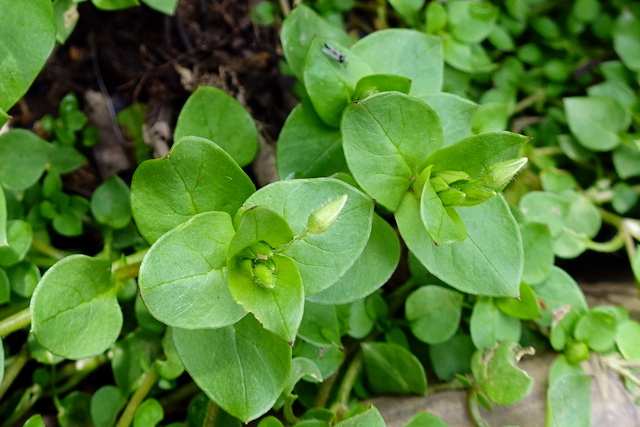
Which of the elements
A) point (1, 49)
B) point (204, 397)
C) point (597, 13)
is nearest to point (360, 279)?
point (204, 397)

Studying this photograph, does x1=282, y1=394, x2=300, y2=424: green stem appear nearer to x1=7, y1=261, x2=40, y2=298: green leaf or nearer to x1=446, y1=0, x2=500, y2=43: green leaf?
x1=7, y1=261, x2=40, y2=298: green leaf

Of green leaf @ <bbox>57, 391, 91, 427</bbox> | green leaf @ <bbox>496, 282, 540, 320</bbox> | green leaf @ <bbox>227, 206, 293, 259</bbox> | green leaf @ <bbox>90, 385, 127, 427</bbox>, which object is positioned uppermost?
green leaf @ <bbox>227, 206, 293, 259</bbox>

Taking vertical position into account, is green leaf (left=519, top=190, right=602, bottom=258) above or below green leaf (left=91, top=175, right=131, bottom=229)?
below

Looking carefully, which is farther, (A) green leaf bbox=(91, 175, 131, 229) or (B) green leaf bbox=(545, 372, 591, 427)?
(A) green leaf bbox=(91, 175, 131, 229)

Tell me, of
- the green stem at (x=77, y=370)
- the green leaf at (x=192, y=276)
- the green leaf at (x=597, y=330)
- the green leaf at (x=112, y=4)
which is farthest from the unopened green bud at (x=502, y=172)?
the green stem at (x=77, y=370)

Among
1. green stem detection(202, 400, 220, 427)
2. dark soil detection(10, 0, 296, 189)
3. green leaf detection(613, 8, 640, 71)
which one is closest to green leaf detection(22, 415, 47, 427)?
green stem detection(202, 400, 220, 427)

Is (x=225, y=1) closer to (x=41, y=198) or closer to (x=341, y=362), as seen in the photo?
(x=41, y=198)
